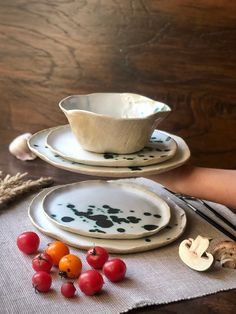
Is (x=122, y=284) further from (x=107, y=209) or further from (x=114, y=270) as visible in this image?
(x=107, y=209)

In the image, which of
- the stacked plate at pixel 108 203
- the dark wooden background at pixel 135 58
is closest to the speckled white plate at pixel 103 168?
the stacked plate at pixel 108 203

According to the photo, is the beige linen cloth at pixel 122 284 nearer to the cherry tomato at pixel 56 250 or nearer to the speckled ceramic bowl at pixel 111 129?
the cherry tomato at pixel 56 250

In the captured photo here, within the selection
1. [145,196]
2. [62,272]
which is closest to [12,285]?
[62,272]

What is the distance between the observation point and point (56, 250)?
0.62m

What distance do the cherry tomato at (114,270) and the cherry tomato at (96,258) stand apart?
2cm

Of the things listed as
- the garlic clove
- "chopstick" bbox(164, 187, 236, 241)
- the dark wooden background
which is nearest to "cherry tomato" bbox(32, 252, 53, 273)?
"chopstick" bbox(164, 187, 236, 241)

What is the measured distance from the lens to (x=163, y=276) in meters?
0.61

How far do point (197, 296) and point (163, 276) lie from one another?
0.18 ft

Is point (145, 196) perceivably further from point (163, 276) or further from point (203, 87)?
point (203, 87)

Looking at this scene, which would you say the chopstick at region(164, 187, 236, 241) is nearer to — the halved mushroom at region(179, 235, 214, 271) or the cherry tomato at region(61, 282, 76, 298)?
the halved mushroom at region(179, 235, 214, 271)

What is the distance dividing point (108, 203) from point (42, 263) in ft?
0.65

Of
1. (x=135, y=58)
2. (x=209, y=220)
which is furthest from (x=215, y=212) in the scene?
(x=135, y=58)

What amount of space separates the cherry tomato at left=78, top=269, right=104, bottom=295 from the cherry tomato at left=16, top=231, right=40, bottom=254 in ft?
0.33

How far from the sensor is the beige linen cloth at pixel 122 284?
0.54 metres
